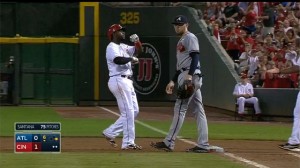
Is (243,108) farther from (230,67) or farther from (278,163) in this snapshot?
(278,163)

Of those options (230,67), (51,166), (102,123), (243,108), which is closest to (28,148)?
(51,166)

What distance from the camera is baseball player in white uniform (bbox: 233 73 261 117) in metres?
19.7

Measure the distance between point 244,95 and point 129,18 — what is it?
22.1ft

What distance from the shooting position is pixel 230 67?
71.2ft

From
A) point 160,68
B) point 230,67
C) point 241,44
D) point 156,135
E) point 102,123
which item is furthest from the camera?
point 160,68

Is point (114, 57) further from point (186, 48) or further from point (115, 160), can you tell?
point (115, 160)

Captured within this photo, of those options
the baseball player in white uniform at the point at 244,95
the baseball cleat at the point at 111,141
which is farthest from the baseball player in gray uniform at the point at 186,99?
the baseball player in white uniform at the point at 244,95

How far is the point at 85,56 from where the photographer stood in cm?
2506

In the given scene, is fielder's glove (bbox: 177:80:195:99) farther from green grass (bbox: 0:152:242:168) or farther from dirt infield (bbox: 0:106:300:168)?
dirt infield (bbox: 0:106:300:168)

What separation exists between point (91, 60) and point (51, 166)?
16399mm

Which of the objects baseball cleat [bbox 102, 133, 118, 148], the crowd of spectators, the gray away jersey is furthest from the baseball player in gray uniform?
the crowd of spectators
